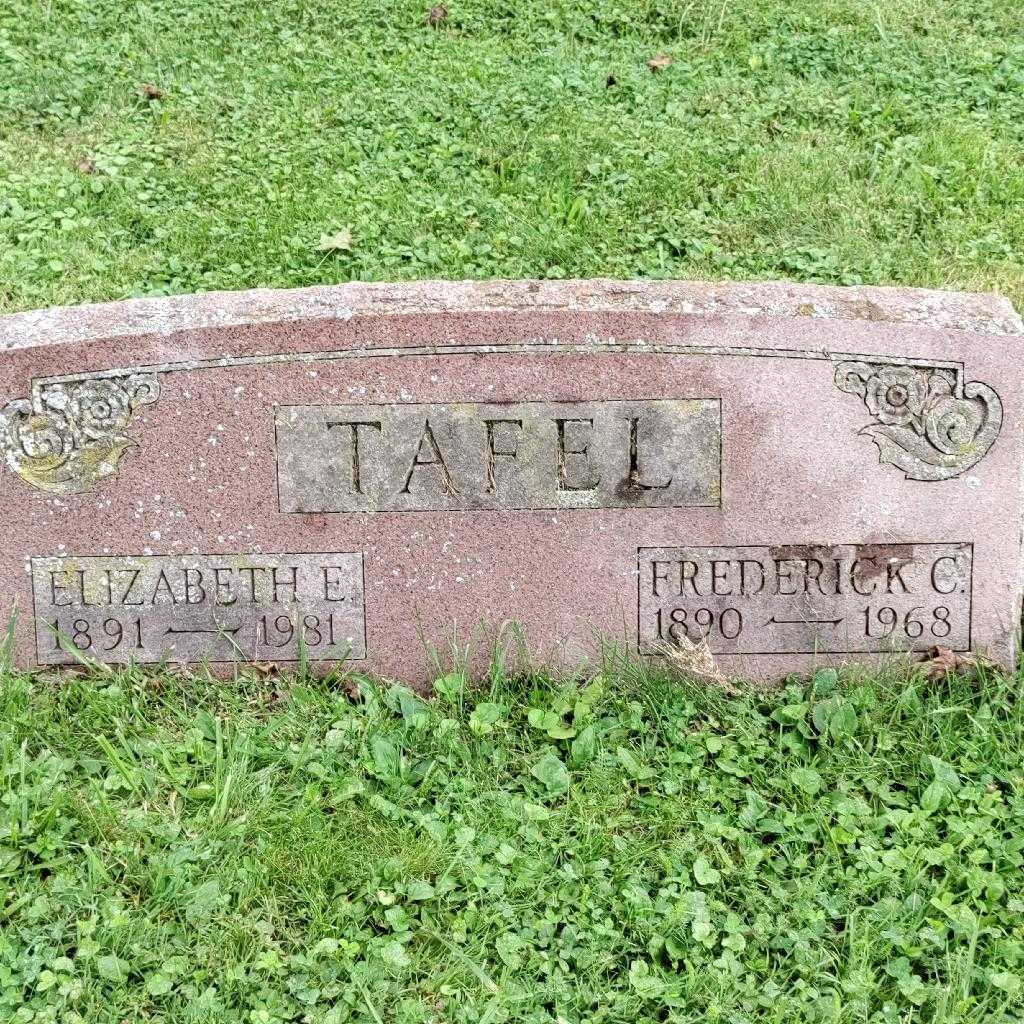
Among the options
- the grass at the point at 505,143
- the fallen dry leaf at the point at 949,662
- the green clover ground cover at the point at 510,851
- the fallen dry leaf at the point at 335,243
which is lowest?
the green clover ground cover at the point at 510,851

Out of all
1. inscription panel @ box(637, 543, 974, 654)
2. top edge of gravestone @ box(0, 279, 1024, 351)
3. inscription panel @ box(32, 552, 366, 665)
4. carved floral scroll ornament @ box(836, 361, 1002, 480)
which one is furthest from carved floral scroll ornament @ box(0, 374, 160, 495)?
carved floral scroll ornament @ box(836, 361, 1002, 480)

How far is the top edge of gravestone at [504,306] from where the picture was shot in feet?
10.8

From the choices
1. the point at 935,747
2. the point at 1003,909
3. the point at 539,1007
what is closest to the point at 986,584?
the point at 935,747

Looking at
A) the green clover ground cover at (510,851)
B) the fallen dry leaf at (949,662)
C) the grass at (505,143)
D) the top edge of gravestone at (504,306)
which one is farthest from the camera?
the grass at (505,143)

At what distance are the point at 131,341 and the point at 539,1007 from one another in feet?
6.44

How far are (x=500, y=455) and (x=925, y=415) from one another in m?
1.16

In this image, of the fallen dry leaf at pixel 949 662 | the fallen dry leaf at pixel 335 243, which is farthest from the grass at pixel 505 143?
the fallen dry leaf at pixel 949 662

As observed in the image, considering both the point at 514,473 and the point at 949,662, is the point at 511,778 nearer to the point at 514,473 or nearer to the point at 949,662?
the point at 514,473

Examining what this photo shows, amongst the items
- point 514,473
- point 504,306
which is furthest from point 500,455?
point 504,306

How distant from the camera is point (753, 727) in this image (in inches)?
132

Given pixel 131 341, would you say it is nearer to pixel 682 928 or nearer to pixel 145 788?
pixel 145 788

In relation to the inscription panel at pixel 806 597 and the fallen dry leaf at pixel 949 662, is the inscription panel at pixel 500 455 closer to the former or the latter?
the inscription panel at pixel 806 597

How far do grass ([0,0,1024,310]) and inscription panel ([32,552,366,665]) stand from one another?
1.72 m

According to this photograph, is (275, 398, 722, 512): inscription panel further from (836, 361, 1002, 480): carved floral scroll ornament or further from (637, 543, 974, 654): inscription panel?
(836, 361, 1002, 480): carved floral scroll ornament
